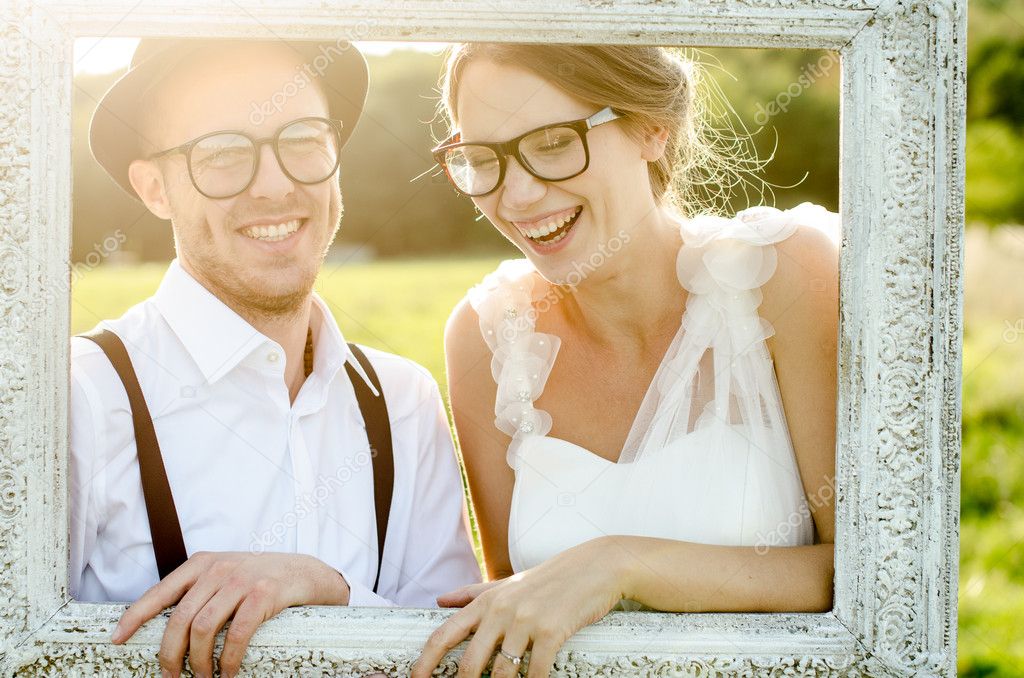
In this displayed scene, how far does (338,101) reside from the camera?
85.2 inches

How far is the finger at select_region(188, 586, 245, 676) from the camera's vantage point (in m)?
1.46

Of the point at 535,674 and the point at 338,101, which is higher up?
the point at 338,101

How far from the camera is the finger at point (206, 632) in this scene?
1455 mm

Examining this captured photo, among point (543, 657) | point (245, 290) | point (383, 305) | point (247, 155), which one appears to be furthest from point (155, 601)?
point (383, 305)

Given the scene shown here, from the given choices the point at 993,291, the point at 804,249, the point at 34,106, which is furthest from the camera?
the point at 993,291

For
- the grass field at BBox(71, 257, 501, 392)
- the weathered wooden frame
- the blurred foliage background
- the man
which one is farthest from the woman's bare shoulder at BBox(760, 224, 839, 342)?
the grass field at BBox(71, 257, 501, 392)

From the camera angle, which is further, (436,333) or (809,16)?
(436,333)

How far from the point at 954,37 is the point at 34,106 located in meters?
1.52

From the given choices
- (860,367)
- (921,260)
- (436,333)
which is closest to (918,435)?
(860,367)

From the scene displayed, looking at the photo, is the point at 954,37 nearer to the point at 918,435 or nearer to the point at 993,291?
the point at 918,435

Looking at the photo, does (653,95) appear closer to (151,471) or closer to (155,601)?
(151,471)

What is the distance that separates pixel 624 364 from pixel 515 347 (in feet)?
0.92

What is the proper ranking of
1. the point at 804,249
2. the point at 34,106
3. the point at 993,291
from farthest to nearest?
the point at 993,291 < the point at 804,249 < the point at 34,106

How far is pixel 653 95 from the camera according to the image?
6.57ft
